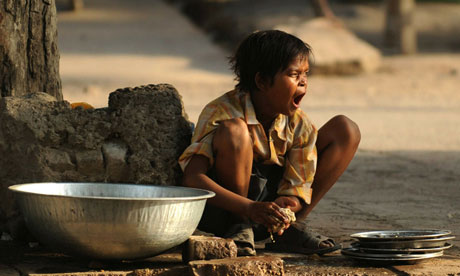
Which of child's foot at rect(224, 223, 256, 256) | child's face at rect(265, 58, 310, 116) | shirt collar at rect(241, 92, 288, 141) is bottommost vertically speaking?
child's foot at rect(224, 223, 256, 256)

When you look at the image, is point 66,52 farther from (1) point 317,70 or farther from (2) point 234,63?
(2) point 234,63

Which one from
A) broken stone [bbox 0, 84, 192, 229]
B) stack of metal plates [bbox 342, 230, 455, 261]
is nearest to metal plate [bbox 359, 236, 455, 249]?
stack of metal plates [bbox 342, 230, 455, 261]

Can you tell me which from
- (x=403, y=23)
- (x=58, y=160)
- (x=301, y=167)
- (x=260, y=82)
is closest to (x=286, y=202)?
(x=301, y=167)

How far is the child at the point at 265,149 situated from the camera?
351cm

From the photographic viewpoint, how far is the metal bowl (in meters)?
3.07

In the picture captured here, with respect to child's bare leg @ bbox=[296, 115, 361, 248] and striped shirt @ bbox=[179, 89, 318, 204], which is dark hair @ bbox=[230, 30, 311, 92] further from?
child's bare leg @ bbox=[296, 115, 361, 248]

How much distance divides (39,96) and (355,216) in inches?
71.9

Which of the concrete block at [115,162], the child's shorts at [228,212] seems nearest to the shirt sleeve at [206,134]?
the child's shorts at [228,212]

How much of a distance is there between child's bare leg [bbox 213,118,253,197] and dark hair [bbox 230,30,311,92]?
294 millimetres

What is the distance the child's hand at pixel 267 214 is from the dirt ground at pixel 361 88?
77 centimetres

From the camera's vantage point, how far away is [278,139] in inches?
147

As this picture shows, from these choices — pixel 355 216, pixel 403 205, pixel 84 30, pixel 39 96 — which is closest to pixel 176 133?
pixel 39 96

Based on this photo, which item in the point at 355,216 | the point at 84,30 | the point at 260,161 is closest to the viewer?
the point at 260,161

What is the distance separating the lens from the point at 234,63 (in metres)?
3.98
